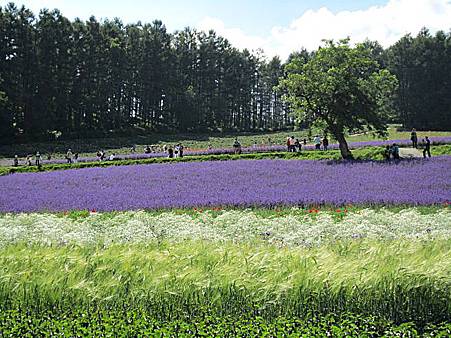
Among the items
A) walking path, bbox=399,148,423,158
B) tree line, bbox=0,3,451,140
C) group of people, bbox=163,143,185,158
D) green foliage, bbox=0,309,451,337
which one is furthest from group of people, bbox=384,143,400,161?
tree line, bbox=0,3,451,140

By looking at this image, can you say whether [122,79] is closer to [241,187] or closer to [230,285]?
[241,187]

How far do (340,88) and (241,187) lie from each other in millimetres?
14398

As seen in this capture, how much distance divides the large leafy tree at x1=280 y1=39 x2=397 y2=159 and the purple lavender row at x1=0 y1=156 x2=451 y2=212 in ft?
16.5

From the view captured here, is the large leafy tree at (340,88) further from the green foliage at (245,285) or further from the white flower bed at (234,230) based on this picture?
the green foliage at (245,285)

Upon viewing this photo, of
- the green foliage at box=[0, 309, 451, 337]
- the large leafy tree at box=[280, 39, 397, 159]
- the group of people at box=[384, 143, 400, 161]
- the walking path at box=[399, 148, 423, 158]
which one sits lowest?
the green foliage at box=[0, 309, 451, 337]

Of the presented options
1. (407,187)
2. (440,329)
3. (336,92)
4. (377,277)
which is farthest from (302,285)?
(336,92)

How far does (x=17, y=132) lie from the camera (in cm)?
6681

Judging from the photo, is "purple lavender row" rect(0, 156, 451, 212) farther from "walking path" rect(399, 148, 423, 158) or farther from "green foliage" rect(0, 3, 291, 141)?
"green foliage" rect(0, 3, 291, 141)

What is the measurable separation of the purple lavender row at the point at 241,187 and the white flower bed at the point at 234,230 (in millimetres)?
4481

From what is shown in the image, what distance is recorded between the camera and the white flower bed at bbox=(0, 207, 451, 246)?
949 centimetres

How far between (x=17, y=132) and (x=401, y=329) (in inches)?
2718

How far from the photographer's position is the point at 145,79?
88.2 meters

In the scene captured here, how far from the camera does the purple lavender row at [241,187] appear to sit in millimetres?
17062

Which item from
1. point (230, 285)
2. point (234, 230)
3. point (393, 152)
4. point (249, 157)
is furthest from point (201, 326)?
point (249, 157)
